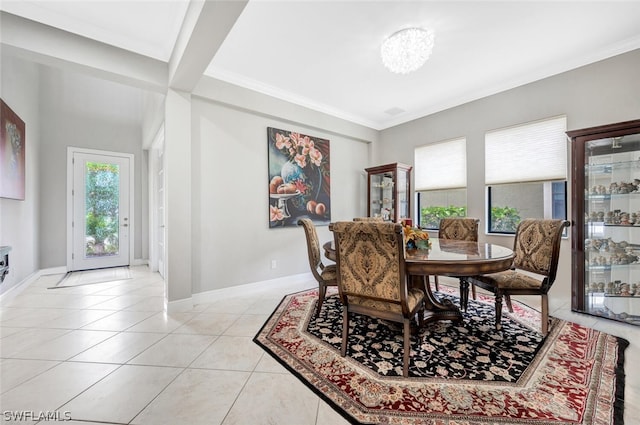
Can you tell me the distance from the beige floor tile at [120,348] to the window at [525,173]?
4188 millimetres

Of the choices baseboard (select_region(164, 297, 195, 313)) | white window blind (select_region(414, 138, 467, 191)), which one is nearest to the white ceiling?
white window blind (select_region(414, 138, 467, 191))

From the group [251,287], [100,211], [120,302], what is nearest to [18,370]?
[120,302]

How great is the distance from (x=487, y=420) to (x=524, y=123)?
338 cm

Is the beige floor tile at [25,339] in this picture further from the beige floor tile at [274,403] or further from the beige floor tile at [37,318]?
the beige floor tile at [274,403]

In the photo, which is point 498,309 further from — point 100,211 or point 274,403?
point 100,211

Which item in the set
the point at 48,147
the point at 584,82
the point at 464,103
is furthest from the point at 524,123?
the point at 48,147

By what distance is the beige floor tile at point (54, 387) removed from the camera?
4.61ft

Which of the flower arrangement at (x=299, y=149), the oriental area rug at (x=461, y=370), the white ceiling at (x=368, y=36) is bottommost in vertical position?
the oriental area rug at (x=461, y=370)

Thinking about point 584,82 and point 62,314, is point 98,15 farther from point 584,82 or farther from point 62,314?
point 584,82

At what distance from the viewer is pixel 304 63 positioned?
2.96 metres

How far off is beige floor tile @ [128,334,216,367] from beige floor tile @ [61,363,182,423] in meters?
0.07

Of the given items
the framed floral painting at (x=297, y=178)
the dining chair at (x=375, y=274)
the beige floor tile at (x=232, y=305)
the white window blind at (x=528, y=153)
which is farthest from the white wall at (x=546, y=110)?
the beige floor tile at (x=232, y=305)

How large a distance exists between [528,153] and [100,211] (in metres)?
7.13

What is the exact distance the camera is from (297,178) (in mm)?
3947
